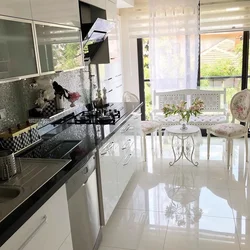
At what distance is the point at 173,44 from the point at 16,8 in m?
3.52

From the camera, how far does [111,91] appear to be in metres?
4.48

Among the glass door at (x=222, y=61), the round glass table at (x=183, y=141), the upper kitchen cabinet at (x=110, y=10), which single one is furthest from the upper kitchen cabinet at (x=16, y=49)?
the glass door at (x=222, y=61)

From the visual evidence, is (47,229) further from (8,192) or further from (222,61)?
(222,61)

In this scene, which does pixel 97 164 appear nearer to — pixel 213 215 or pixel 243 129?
pixel 213 215

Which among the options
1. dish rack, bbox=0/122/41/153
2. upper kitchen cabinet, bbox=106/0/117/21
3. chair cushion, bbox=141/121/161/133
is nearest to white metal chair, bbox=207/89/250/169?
chair cushion, bbox=141/121/161/133

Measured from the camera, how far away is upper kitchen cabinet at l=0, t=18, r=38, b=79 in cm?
158

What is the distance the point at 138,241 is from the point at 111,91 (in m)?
2.58

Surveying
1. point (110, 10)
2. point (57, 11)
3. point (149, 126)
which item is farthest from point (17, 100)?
point (149, 126)

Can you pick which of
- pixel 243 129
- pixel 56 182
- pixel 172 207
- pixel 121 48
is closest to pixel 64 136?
pixel 56 182

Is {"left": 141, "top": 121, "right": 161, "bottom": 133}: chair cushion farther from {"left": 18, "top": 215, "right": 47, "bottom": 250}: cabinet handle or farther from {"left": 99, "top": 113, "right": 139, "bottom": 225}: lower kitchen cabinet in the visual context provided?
{"left": 18, "top": 215, "right": 47, "bottom": 250}: cabinet handle

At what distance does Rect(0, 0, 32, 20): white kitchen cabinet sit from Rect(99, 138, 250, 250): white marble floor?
74.8 inches

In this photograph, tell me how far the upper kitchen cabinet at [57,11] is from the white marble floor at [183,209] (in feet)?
6.13

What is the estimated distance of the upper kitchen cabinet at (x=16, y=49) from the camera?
158cm

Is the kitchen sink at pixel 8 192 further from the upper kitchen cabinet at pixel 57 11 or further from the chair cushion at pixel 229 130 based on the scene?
the chair cushion at pixel 229 130
